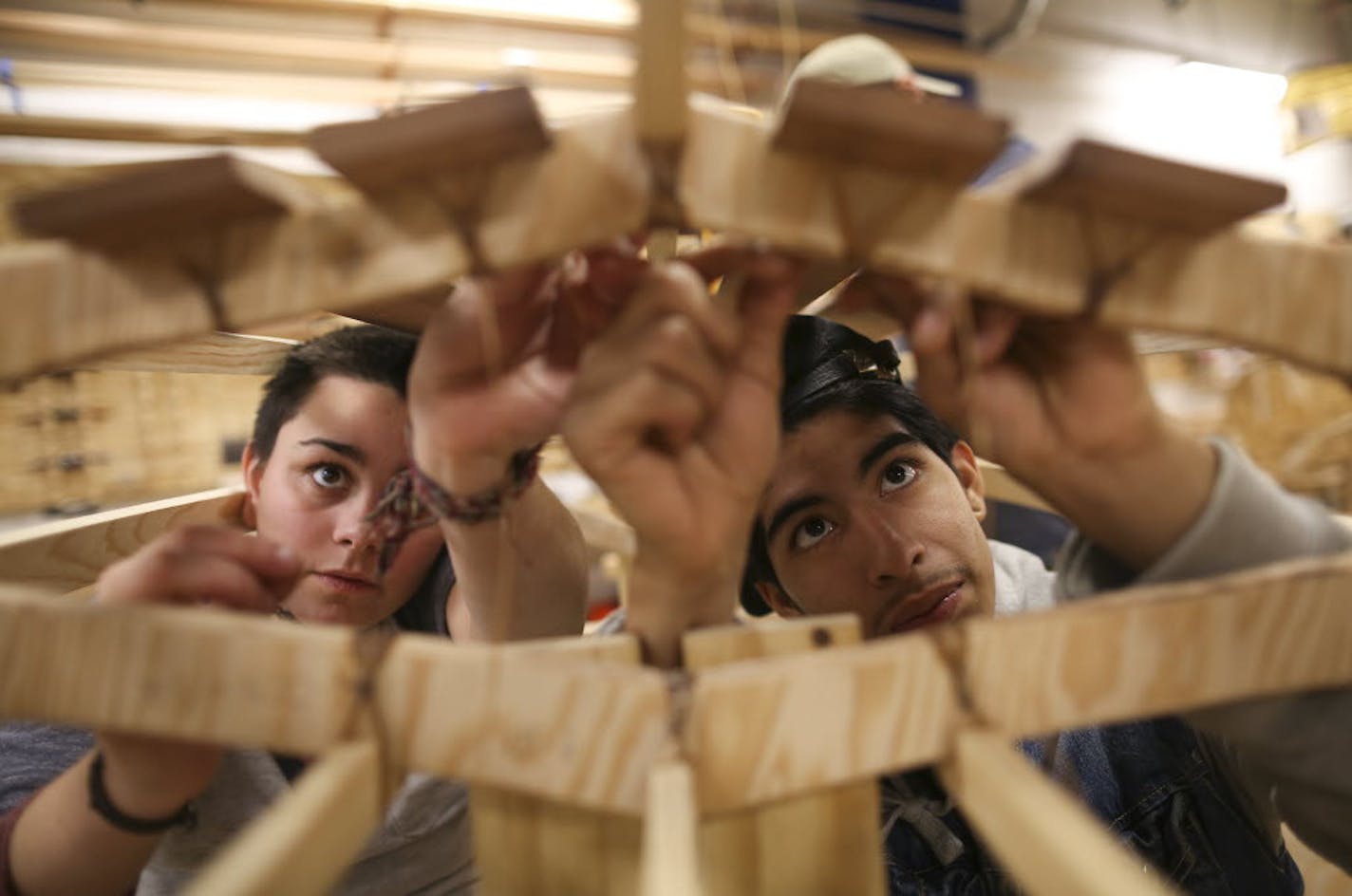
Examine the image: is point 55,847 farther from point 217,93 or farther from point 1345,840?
point 217,93

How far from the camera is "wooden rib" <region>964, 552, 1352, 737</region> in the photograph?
0.47 m

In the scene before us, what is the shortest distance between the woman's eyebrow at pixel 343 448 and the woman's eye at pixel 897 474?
24.5 inches

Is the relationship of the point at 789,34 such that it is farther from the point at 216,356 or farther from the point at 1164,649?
Answer: the point at 1164,649

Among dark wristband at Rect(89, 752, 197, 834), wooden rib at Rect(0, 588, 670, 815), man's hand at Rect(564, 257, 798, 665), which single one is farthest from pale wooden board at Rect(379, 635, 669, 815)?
dark wristband at Rect(89, 752, 197, 834)

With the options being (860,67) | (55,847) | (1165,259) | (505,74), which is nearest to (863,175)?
(1165,259)

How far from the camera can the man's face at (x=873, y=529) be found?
0.82 metres

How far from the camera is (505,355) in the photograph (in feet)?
1.88

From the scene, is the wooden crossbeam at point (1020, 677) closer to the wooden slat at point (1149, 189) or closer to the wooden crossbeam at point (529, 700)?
the wooden crossbeam at point (529, 700)

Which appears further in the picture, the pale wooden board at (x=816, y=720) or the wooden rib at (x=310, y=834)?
the pale wooden board at (x=816, y=720)

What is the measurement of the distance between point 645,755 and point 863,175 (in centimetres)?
37

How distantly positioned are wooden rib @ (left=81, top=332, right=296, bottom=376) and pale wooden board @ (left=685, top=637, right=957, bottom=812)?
63 cm

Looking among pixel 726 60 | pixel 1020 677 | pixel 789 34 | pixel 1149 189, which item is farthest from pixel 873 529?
pixel 789 34

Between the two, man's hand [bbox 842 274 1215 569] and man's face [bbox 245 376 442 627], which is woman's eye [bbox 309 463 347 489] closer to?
man's face [bbox 245 376 442 627]

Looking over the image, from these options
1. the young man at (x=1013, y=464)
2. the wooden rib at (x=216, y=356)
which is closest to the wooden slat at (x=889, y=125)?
the young man at (x=1013, y=464)
